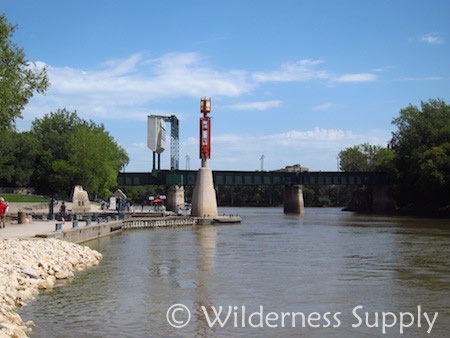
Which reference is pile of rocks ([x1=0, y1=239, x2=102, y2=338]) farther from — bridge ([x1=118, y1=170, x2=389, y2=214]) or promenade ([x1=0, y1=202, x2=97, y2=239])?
bridge ([x1=118, y1=170, x2=389, y2=214])

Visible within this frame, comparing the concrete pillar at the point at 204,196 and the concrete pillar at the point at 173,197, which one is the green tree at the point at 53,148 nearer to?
the concrete pillar at the point at 173,197

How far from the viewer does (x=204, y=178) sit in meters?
78.9

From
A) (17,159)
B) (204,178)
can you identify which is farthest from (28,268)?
(17,159)

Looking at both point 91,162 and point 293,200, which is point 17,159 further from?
point 293,200

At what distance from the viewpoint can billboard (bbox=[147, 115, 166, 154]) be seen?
104562 mm

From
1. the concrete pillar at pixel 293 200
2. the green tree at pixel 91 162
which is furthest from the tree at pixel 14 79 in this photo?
the concrete pillar at pixel 293 200

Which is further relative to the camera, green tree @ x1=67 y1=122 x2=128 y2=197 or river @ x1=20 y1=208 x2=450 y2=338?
green tree @ x1=67 y1=122 x2=128 y2=197

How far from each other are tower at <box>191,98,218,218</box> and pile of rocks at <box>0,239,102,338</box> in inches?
1836

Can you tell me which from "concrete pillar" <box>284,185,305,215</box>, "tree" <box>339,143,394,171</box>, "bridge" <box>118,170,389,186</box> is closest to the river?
"bridge" <box>118,170,389,186</box>

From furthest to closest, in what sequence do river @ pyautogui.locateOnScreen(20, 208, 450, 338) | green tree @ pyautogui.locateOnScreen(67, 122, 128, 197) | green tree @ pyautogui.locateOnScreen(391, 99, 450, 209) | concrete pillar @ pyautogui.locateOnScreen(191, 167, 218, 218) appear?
green tree @ pyautogui.locateOnScreen(67, 122, 128, 197), green tree @ pyautogui.locateOnScreen(391, 99, 450, 209), concrete pillar @ pyautogui.locateOnScreen(191, 167, 218, 218), river @ pyautogui.locateOnScreen(20, 208, 450, 338)

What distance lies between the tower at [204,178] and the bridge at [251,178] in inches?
1276

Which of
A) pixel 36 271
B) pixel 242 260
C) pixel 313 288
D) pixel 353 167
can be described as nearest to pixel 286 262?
pixel 242 260

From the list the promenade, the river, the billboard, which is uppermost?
the billboard

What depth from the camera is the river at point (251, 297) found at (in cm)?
1711
